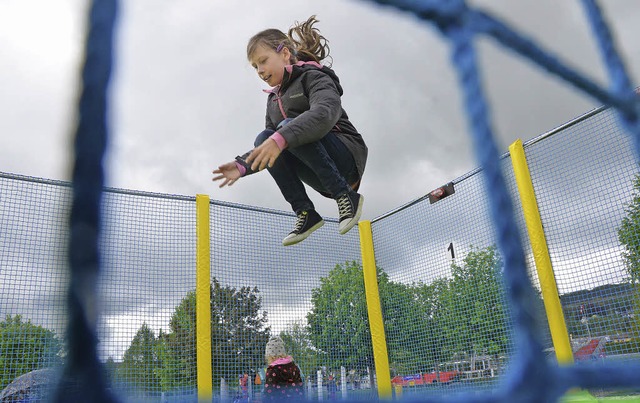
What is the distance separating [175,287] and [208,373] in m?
0.70

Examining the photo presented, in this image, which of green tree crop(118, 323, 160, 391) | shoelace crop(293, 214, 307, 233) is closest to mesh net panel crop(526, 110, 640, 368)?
shoelace crop(293, 214, 307, 233)

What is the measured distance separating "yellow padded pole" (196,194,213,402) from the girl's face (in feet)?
7.37

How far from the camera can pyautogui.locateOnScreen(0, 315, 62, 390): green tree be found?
3139mm

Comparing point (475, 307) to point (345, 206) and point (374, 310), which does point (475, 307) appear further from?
point (345, 206)

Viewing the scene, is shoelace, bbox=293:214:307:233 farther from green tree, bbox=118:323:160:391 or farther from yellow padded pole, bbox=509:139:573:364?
yellow padded pole, bbox=509:139:573:364

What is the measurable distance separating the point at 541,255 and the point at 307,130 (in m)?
2.50

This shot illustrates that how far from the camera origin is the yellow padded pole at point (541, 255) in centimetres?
339

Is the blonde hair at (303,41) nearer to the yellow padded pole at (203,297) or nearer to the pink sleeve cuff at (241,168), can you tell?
the pink sleeve cuff at (241,168)

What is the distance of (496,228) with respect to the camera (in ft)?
1.98

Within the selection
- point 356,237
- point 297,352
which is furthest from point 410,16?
point 356,237

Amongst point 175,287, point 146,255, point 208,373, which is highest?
point 146,255

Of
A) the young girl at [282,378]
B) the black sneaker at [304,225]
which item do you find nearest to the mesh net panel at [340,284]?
the young girl at [282,378]

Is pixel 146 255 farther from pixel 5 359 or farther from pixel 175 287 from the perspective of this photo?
pixel 5 359

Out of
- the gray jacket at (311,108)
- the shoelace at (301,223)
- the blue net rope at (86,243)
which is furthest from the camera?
the shoelace at (301,223)
